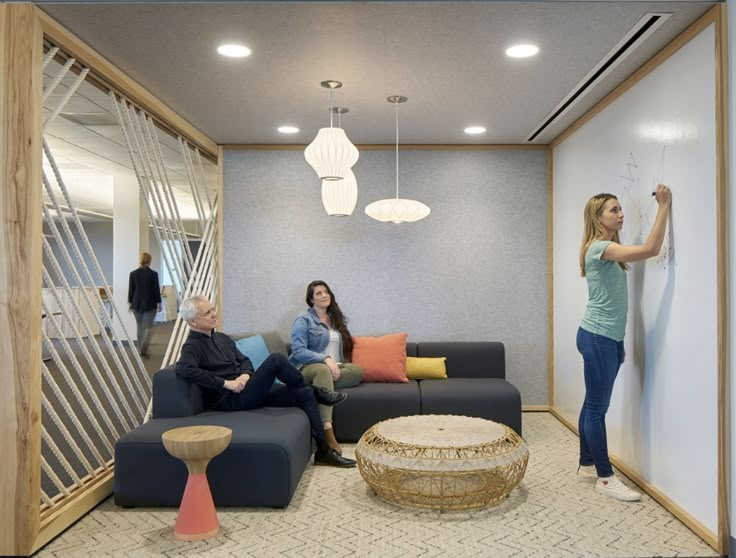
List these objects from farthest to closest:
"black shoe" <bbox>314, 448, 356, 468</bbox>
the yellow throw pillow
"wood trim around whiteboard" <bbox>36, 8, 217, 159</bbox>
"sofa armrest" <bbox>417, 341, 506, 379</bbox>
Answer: "sofa armrest" <bbox>417, 341, 506, 379</bbox> → the yellow throw pillow → "black shoe" <bbox>314, 448, 356, 468</bbox> → "wood trim around whiteboard" <bbox>36, 8, 217, 159</bbox>

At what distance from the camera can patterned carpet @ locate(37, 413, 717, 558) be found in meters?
2.77

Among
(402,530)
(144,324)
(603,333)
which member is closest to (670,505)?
(603,333)

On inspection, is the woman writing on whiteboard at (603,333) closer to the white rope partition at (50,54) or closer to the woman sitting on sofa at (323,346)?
the woman sitting on sofa at (323,346)

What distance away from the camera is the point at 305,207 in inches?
224

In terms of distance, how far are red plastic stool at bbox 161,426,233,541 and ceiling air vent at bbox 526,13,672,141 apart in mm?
2689

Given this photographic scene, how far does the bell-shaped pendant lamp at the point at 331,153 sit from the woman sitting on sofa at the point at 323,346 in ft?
3.71

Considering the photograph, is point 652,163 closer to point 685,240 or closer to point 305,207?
point 685,240

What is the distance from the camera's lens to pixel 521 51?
3404 mm

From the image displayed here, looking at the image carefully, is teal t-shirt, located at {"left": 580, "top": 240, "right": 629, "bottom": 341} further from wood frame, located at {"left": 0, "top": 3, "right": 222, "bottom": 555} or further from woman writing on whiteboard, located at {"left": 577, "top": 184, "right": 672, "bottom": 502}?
wood frame, located at {"left": 0, "top": 3, "right": 222, "bottom": 555}

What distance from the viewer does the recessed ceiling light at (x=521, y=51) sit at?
335 cm

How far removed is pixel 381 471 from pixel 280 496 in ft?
1.68

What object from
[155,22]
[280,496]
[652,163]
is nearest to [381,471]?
[280,496]

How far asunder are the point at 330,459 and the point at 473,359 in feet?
5.65

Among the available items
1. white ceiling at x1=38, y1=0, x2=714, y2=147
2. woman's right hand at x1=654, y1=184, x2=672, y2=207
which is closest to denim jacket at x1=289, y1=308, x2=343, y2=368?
white ceiling at x1=38, y1=0, x2=714, y2=147
